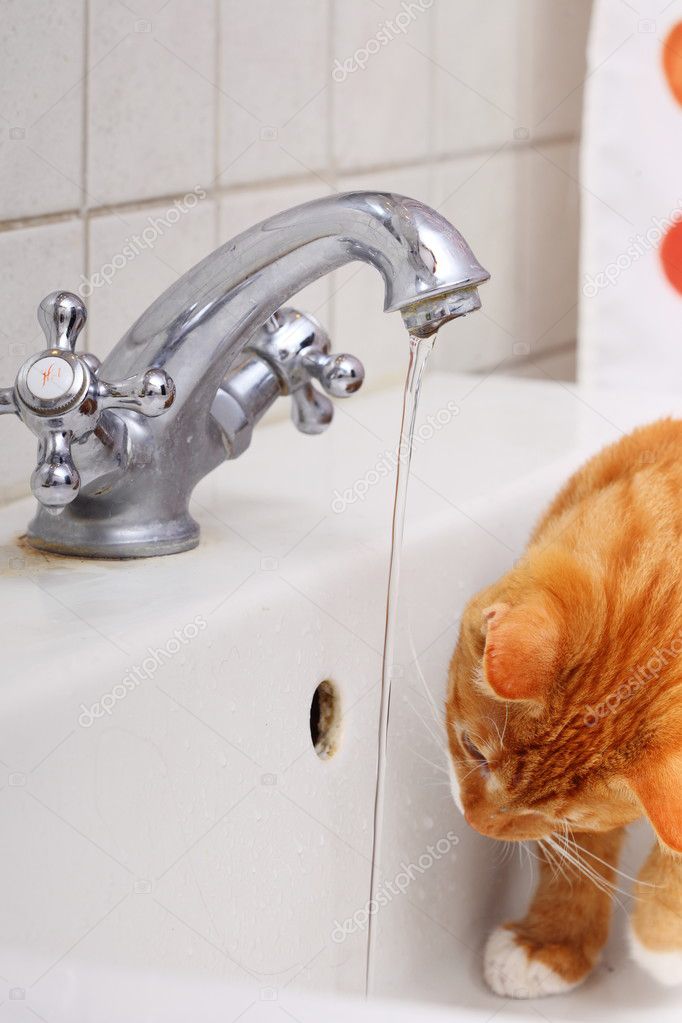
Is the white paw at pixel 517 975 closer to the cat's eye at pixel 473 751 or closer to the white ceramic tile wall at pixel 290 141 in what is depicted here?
the cat's eye at pixel 473 751

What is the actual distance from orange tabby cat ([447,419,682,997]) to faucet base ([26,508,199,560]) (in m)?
0.20

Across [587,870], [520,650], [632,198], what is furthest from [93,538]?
[632,198]

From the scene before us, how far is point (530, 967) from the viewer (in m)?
0.84

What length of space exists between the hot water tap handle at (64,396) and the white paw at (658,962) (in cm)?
48

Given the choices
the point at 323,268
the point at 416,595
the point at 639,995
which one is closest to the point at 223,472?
the point at 416,595

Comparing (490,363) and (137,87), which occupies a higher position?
(137,87)

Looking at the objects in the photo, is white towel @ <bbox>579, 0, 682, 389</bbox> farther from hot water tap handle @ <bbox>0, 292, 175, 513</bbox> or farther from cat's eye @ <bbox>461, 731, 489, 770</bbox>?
hot water tap handle @ <bbox>0, 292, 175, 513</bbox>

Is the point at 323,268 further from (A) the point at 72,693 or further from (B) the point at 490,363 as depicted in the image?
(B) the point at 490,363

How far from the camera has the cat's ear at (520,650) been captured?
2.17 feet

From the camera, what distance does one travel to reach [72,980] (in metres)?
0.39

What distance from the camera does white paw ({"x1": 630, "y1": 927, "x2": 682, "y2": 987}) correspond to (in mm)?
801

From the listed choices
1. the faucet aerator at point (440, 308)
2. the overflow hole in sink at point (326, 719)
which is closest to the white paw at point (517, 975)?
the overflow hole in sink at point (326, 719)

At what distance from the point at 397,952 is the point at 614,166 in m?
0.88

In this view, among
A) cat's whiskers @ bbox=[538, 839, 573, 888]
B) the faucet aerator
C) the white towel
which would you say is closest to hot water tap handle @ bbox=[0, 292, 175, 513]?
Result: the faucet aerator
